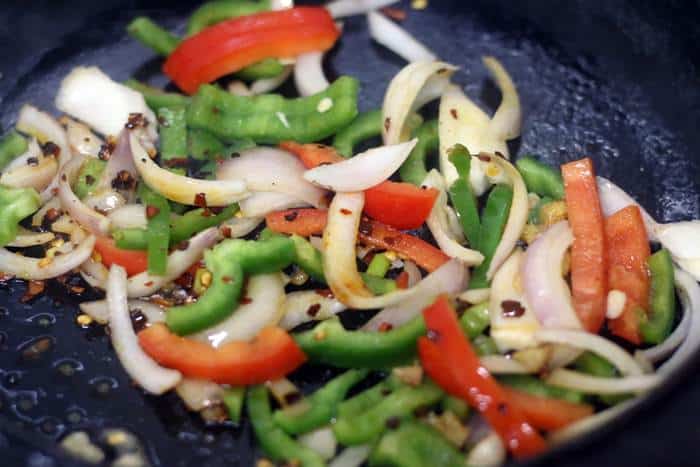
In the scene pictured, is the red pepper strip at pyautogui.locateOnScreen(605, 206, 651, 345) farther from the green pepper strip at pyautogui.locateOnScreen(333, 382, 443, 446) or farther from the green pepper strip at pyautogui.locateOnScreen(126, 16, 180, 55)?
the green pepper strip at pyautogui.locateOnScreen(126, 16, 180, 55)

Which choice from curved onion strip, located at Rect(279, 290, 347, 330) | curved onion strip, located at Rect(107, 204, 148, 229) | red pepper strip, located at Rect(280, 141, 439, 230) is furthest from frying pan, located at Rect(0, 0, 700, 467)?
red pepper strip, located at Rect(280, 141, 439, 230)

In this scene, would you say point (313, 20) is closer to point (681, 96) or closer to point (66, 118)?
point (66, 118)

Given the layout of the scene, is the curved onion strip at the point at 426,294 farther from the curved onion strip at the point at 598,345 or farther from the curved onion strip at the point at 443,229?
the curved onion strip at the point at 598,345

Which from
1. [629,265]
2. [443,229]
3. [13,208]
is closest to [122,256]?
[13,208]

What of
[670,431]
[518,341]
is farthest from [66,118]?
[670,431]

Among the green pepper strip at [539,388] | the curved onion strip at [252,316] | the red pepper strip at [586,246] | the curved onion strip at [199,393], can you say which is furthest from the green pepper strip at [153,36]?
the green pepper strip at [539,388]

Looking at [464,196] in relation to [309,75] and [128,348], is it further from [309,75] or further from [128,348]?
[128,348]
